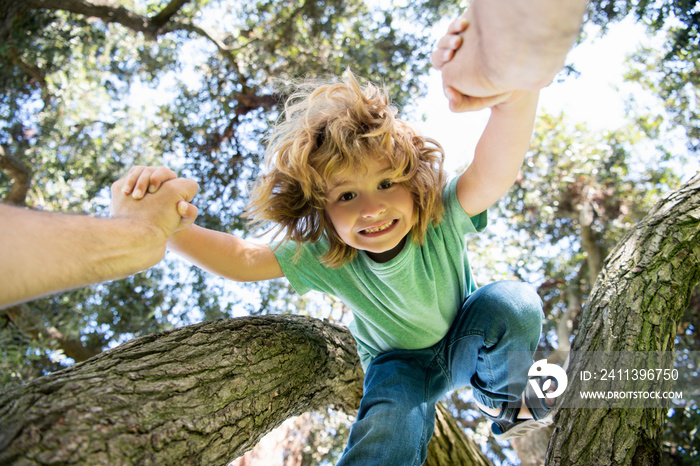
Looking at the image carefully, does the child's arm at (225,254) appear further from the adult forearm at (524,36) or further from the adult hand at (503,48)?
the adult forearm at (524,36)

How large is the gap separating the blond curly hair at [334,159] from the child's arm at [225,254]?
16cm

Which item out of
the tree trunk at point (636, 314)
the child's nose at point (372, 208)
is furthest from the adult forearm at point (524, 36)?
the tree trunk at point (636, 314)

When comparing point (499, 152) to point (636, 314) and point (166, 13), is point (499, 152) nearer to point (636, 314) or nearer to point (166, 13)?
point (636, 314)

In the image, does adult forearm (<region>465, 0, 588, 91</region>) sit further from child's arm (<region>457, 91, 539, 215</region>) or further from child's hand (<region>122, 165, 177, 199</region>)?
child's hand (<region>122, 165, 177, 199</region>)

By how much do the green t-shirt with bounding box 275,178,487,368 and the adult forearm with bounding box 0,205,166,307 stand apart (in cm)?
85

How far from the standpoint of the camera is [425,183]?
200 centimetres

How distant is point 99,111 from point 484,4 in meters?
5.97

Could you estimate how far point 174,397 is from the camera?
143 centimetres

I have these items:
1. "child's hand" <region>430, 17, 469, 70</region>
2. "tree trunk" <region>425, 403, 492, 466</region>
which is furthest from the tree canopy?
"child's hand" <region>430, 17, 469, 70</region>

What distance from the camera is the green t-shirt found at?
2.07 meters

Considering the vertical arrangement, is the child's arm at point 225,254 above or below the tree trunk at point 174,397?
above

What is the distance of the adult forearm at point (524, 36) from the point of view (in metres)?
1.00

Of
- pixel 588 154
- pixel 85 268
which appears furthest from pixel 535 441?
pixel 85 268

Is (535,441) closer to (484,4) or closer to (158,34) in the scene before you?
(484,4)
